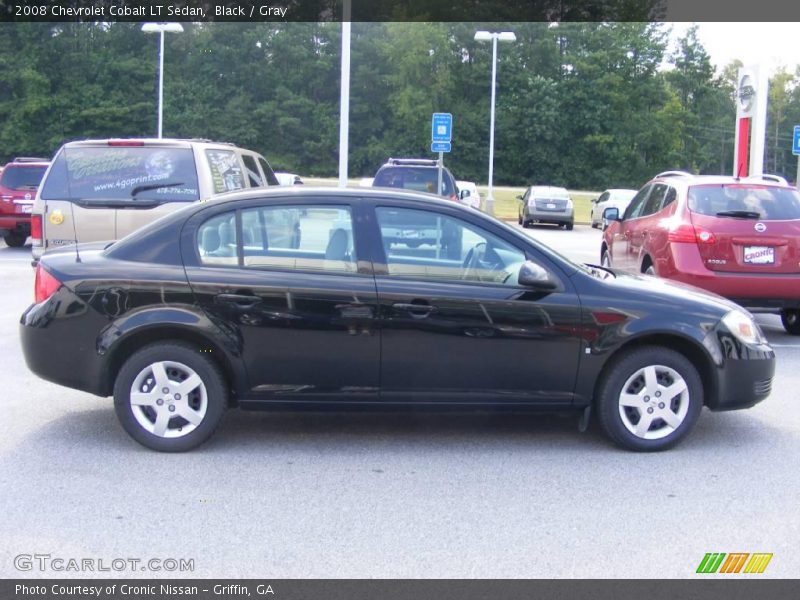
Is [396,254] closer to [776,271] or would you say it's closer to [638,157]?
[776,271]

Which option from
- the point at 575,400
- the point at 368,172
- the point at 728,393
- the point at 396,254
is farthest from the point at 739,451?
the point at 368,172

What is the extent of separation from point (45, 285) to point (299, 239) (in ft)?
5.32

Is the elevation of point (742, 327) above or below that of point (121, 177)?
below

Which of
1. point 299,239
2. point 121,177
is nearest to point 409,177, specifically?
point 121,177

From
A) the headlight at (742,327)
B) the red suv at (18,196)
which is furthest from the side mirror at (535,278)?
the red suv at (18,196)

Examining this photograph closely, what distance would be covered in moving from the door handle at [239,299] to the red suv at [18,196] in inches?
569

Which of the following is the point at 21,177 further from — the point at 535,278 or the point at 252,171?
the point at 535,278

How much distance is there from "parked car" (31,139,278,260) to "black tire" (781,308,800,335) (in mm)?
6514

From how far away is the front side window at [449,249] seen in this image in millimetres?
6066

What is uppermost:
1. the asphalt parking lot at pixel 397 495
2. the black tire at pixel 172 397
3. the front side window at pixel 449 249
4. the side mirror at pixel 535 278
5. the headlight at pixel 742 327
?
the front side window at pixel 449 249

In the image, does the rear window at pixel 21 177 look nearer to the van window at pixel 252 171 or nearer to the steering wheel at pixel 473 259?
the van window at pixel 252 171

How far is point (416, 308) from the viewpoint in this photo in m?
5.94

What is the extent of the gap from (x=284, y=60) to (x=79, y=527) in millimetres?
68272
